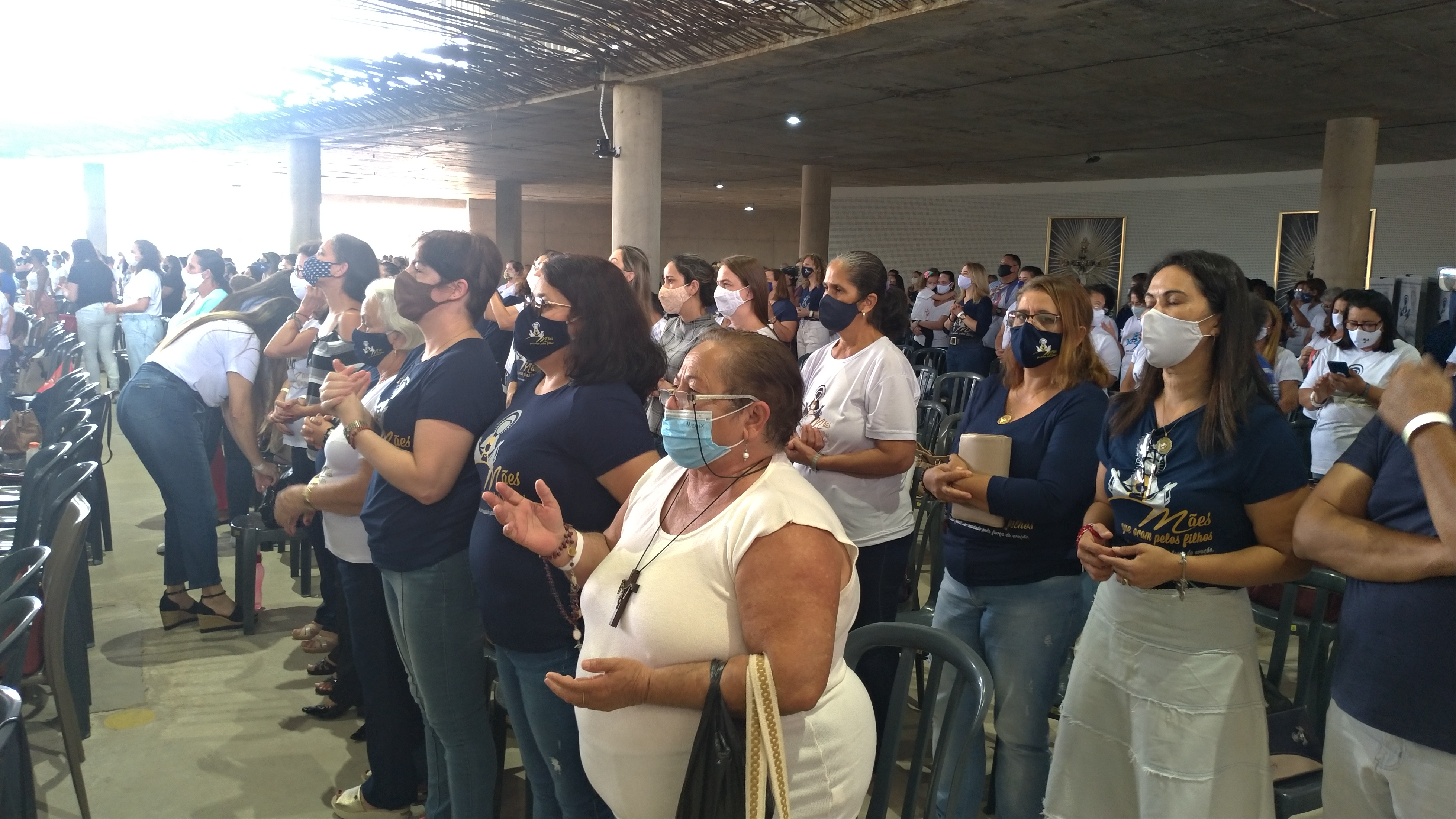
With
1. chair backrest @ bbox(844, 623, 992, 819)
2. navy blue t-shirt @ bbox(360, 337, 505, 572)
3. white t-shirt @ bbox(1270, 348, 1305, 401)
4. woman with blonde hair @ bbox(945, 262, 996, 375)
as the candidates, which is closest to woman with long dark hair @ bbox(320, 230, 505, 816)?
navy blue t-shirt @ bbox(360, 337, 505, 572)

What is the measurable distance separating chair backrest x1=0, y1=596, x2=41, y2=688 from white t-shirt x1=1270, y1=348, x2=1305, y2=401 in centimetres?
561

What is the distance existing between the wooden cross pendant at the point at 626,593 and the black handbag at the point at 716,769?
23 cm

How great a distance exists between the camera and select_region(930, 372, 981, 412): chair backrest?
6.29 metres

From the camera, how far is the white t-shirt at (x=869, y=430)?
116 inches

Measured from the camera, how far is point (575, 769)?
2.05 metres

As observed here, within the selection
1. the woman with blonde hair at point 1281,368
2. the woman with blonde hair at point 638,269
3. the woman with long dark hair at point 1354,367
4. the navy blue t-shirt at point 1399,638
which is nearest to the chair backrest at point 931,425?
the woman with blonde hair at point 638,269

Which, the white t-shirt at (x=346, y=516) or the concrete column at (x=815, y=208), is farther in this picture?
the concrete column at (x=815, y=208)

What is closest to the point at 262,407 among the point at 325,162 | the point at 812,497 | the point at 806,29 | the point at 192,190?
the point at 812,497

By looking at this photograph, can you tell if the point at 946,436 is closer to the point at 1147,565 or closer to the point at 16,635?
the point at 1147,565

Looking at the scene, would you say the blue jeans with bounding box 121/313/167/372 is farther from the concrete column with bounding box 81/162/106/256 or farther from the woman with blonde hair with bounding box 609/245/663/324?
the concrete column with bounding box 81/162/106/256

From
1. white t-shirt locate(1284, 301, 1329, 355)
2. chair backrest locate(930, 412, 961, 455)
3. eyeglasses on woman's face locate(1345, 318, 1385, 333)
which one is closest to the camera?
chair backrest locate(930, 412, 961, 455)

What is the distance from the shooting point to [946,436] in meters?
4.44

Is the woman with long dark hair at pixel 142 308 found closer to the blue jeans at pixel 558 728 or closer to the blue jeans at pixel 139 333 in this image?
the blue jeans at pixel 139 333

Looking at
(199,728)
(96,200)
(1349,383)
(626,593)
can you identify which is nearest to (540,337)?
(626,593)
